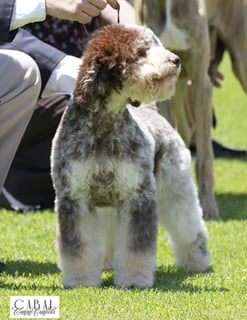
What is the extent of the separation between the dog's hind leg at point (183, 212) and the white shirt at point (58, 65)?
652 millimetres

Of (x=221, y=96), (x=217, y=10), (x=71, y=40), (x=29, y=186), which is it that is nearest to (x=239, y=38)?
(x=217, y=10)

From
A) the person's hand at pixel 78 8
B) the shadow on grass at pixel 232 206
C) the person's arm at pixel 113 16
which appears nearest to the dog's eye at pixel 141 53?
the person's hand at pixel 78 8

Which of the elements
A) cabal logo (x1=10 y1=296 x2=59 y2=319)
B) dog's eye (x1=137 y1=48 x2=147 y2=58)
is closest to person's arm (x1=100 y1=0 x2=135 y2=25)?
dog's eye (x1=137 y1=48 x2=147 y2=58)

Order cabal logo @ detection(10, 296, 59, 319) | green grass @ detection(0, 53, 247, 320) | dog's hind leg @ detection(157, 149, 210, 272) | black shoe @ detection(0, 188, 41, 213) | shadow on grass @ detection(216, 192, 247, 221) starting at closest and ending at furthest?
cabal logo @ detection(10, 296, 59, 319), green grass @ detection(0, 53, 247, 320), dog's hind leg @ detection(157, 149, 210, 272), shadow on grass @ detection(216, 192, 247, 221), black shoe @ detection(0, 188, 41, 213)

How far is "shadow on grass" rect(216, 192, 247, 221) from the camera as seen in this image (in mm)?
6877

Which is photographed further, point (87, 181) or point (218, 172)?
point (218, 172)

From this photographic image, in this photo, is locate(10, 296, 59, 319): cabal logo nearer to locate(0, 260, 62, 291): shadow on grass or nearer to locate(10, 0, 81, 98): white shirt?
locate(0, 260, 62, 291): shadow on grass

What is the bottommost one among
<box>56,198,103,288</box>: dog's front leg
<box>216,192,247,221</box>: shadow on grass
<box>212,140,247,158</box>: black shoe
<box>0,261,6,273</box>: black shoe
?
<box>212,140,247,158</box>: black shoe

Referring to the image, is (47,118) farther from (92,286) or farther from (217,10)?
(92,286)

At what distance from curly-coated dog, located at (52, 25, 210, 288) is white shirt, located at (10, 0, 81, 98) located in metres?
0.30

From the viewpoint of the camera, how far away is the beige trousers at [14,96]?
179 inches

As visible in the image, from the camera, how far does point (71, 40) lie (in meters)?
7.16

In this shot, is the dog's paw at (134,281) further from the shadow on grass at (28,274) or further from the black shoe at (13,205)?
the black shoe at (13,205)

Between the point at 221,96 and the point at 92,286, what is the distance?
1050 centimetres
